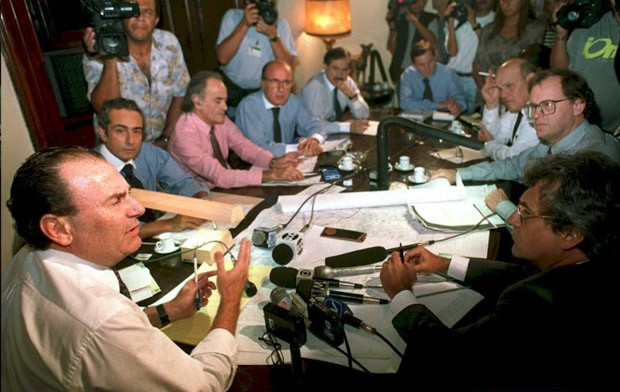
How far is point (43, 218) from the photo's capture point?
41.7 inches

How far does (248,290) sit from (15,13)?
216 cm

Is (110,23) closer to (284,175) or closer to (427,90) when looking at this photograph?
(284,175)

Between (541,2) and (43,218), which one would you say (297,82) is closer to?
(541,2)

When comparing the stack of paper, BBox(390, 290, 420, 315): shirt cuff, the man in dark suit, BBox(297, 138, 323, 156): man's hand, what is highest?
the man in dark suit

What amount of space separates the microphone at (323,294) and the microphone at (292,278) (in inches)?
2.2

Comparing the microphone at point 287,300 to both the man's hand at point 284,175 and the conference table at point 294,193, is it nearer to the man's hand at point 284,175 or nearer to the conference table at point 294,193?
the conference table at point 294,193

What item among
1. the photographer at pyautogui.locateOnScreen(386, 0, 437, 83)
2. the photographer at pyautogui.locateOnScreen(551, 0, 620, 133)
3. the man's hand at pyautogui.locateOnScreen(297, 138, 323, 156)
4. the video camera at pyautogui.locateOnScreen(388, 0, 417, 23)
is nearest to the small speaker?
the man's hand at pyautogui.locateOnScreen(297, 138, 323, 156)

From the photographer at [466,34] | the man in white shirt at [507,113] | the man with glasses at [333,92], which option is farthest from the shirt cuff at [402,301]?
the photographer at [466,34]

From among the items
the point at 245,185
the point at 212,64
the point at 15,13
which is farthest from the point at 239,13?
the point at 245,185

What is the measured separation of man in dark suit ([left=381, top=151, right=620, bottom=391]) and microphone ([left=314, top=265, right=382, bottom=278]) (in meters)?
0.13

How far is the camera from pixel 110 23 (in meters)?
2.50

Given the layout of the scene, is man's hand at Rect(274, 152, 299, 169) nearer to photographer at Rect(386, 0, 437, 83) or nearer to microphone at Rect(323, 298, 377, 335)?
microphone at Rect(323, 298, 377, 335)

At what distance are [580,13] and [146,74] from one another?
2.96 metres

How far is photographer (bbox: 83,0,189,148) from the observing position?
2674 millimetres
